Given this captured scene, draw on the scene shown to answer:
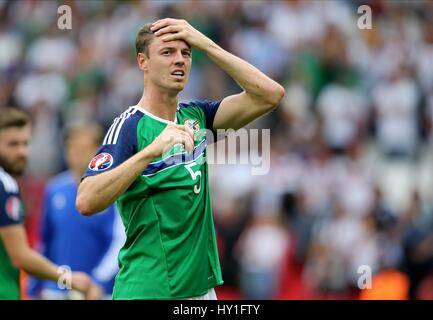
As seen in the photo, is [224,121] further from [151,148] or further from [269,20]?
[269,20]

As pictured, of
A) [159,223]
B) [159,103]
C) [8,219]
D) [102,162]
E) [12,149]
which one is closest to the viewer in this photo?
[102,162]

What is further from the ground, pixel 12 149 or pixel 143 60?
pixel 143 60

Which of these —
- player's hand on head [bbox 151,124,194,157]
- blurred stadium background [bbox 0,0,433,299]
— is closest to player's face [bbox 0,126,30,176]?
player's hand on head [bbox 151,124,194,157]

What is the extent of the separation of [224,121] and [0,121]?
2.08 m

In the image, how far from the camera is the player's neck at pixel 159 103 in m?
6.32

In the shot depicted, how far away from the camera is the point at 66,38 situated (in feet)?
53.5

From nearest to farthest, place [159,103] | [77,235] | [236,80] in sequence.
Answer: [159,103], [236,80], [77,235]

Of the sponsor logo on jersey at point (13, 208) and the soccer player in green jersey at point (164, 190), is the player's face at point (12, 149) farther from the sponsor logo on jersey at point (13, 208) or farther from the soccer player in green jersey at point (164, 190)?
Result: the soccer player in green jersey at point (164, 190)

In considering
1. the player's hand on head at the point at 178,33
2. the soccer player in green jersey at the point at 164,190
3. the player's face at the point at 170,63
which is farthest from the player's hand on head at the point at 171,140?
the player's hand on head at the point at 178,33

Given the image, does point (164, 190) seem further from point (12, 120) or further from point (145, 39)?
point (12, 120)

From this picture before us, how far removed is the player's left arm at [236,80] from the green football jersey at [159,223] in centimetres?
50

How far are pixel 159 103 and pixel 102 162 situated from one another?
578mm

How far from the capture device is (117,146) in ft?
19.9

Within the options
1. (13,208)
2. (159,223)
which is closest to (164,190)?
(159,223)
